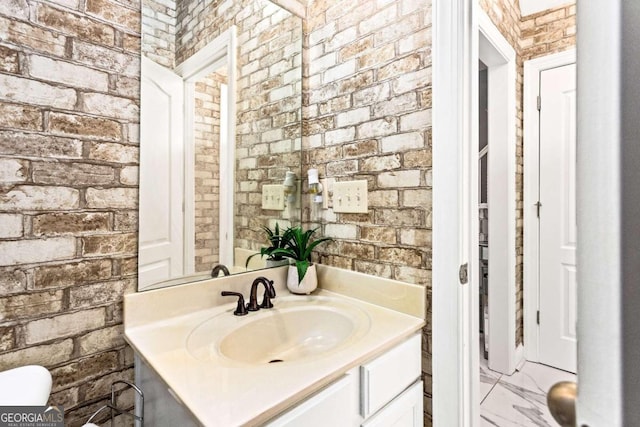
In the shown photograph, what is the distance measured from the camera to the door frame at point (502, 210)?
7.22 ft

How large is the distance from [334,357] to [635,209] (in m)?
0.81

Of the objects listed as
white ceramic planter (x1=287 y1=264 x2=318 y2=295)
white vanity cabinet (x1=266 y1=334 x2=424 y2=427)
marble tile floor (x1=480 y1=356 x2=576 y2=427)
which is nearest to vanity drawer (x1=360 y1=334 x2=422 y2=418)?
white vanity cabinet (x1=266 y1=334 x2=424 y2=427)

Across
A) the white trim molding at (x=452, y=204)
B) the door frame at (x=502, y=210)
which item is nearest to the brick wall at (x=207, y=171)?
the white trim molding at (x=452, y=204)

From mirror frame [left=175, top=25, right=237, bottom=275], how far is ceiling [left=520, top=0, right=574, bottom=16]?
2139 millimetres

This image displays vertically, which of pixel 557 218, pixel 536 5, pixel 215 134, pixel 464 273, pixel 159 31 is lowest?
pixel 464 273

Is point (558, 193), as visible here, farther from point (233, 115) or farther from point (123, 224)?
point (123, 224)

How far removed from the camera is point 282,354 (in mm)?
1227

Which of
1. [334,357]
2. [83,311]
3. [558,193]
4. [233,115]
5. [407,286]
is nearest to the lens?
[334,357]

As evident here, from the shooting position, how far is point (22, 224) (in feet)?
2.94

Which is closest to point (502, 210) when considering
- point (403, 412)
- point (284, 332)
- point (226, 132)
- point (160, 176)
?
point (403, 412)

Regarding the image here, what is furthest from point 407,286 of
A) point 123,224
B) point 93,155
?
point 93,155

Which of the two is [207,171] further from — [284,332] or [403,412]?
[403,412]

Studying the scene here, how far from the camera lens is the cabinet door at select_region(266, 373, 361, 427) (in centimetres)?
74

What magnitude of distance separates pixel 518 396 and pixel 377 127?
190 cm
